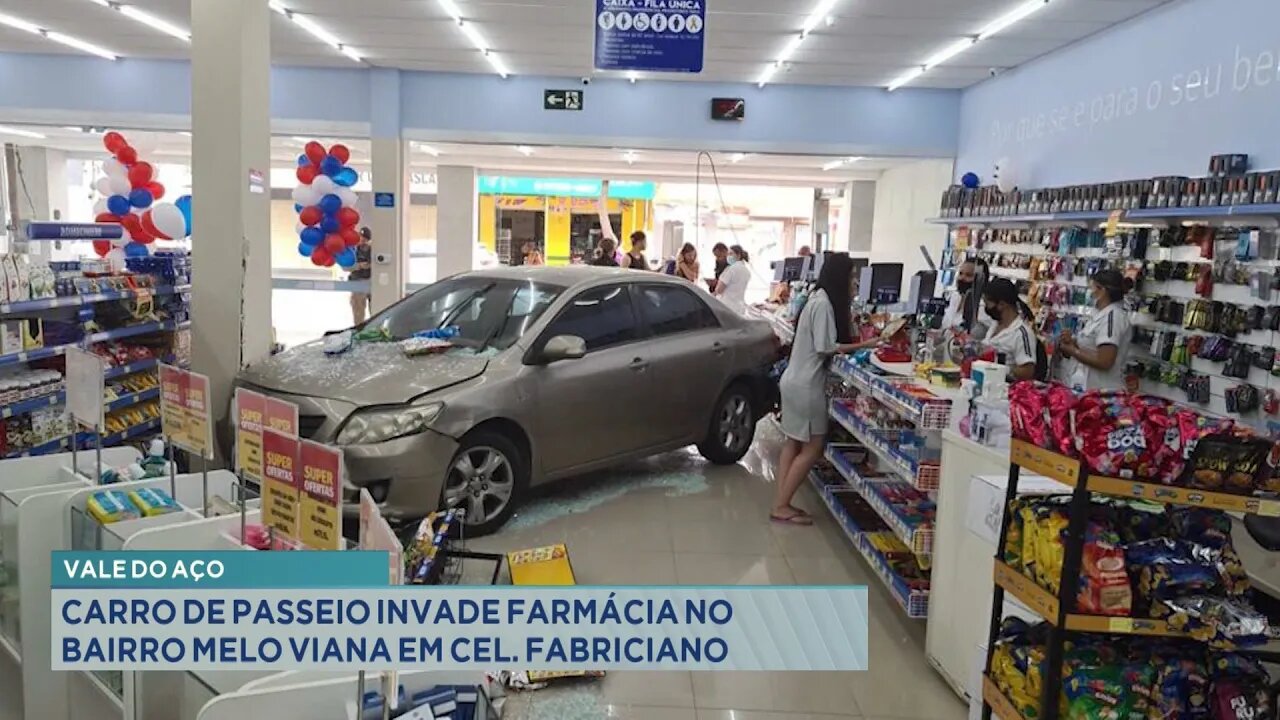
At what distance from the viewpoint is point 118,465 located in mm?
3318

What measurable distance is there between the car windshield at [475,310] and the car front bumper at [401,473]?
2.58 feet

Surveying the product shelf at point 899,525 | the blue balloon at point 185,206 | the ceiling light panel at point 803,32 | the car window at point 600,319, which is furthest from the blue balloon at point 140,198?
the product shelf at point 899,525

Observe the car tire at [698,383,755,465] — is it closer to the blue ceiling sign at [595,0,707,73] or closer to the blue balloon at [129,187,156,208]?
the blue ceiling sign at [595,0,707,73]

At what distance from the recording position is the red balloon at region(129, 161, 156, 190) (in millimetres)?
8266

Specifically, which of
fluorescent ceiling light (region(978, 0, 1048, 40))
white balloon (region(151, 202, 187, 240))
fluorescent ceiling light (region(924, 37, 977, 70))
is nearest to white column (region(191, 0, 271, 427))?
white balloon (region(151, 202, 187, 240))

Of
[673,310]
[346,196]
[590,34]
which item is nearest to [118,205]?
[346,196]

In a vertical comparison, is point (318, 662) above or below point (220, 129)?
below

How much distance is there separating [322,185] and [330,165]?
0.75ft

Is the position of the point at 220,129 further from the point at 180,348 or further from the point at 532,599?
the point at 532,599

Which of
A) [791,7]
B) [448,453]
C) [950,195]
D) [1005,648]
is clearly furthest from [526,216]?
[1005,648]

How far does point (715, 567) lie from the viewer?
14.3 feet

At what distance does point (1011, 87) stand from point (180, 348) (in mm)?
8184

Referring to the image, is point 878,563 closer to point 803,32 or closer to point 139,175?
point 803,32

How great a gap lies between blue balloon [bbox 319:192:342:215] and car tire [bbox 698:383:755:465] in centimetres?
522
